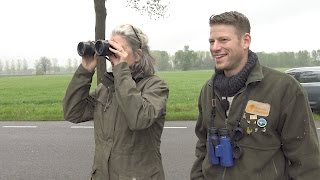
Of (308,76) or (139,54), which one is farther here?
(308,76)

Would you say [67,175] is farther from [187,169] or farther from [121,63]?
[121,63]

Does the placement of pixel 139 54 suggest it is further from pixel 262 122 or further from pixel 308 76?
pixel 308 76

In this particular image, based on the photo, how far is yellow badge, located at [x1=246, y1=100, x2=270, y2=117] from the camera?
2.06 metres

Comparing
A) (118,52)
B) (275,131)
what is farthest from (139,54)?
(275,131)

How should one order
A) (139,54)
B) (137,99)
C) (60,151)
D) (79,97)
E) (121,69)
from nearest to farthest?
(137,99) → (121,69) → (139,54) → (79,97) → (60,151)

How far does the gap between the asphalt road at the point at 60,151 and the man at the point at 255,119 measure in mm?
3301

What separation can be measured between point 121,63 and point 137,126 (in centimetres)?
38

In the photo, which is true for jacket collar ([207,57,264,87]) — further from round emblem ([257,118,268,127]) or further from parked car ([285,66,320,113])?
parked car ([285,66,320,113])

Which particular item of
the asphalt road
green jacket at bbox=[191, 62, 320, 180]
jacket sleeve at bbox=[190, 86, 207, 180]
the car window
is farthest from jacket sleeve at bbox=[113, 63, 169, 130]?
the car window

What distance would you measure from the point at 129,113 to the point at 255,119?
635mm

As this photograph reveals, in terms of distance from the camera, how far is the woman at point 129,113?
2.19 metres

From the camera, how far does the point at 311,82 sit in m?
11.1

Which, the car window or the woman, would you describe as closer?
the woman

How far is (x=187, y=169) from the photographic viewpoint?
5715 mm
